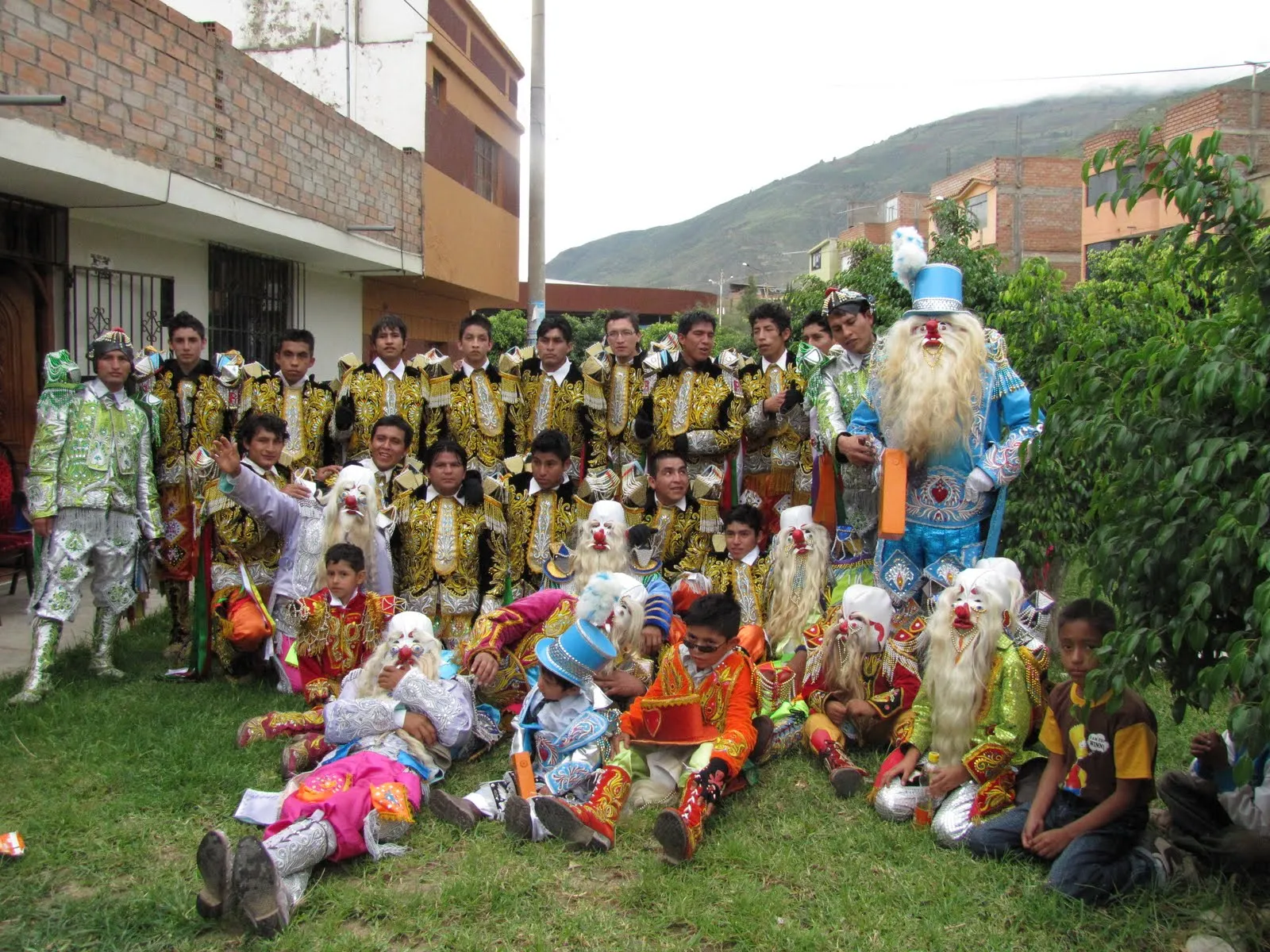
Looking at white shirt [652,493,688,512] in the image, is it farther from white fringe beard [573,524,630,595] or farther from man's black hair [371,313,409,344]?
man's black hair [371,313,409,344]

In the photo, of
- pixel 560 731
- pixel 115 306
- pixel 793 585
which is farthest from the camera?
pixel 115 306

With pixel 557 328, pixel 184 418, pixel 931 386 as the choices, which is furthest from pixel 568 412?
pixel 931 386

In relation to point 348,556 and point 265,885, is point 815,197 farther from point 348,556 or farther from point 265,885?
point 265,885

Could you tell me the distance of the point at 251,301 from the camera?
11648 millimetres

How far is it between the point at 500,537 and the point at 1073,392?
3.48m

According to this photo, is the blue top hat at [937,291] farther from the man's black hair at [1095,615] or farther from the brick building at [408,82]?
the brick building at [408,82]

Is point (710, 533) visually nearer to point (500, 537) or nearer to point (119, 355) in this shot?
point (500, 537)

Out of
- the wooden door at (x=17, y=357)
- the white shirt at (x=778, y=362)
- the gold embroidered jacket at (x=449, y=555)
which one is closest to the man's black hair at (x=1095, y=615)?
the gold embroidered jacket at (x=449, y=555)

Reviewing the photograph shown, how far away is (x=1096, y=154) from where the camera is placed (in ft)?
9.03

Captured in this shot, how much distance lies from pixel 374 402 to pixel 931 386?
356 cm

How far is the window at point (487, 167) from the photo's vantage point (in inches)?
722

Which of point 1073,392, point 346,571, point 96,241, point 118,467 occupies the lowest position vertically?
point 346,571

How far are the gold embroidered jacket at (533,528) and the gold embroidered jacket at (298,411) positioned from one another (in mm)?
1170

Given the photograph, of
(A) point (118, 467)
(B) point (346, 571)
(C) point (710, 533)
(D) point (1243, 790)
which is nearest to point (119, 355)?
(A) point (118, 467)
